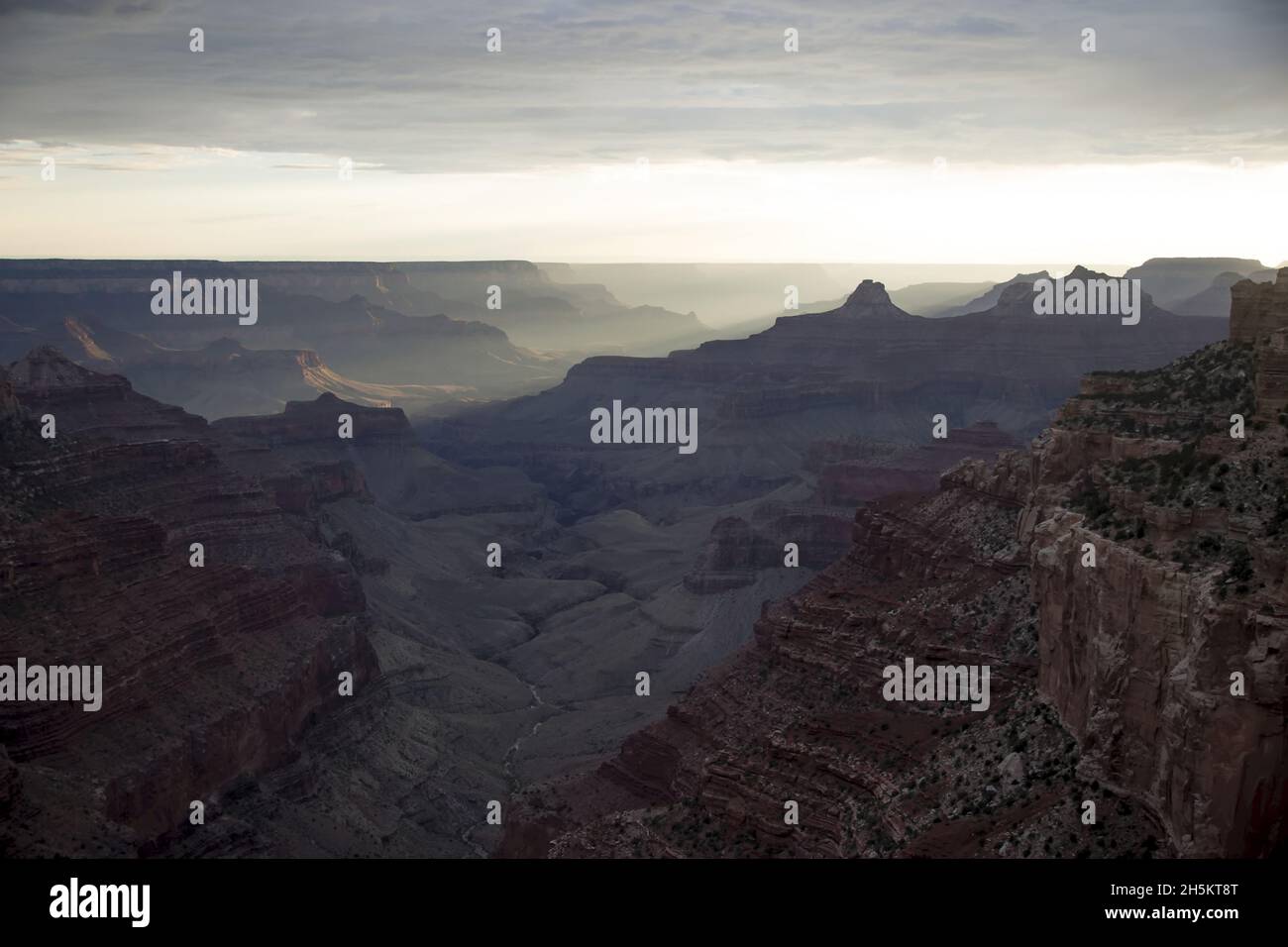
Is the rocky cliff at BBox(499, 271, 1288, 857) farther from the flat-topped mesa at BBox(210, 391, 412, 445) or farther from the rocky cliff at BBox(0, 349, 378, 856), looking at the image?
the flat-topped mesa at BBox(210, 391, 412, 445)

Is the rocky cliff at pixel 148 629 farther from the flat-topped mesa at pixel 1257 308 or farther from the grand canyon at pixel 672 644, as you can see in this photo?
the flat-topped mesa at pixel 1257 308

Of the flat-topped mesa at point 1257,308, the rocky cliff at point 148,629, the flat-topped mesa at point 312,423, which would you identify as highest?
the flat-topped mesa at point 1257,308

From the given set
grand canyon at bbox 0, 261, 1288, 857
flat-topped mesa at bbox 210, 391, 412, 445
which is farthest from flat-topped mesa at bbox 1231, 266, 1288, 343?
flat-topped mesa at bbox 210, 391, 412, 445

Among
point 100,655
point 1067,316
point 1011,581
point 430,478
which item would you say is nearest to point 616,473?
point 430,478

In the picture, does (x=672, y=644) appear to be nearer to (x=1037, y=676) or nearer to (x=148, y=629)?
(x=148, y=629)

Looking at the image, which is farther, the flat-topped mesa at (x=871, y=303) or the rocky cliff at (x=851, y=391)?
the flat-topped mesa at (x=871, y=303)

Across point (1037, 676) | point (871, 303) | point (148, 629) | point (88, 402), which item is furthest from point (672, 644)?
point (871, 303)

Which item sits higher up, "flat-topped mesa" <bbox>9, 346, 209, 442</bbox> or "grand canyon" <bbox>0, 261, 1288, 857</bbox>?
"flat-topped mesa" <bbox>9, 346, 209, 442</bbox>

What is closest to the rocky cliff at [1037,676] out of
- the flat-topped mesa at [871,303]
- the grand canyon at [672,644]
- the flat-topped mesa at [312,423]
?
the grand canyon at [672,644]
